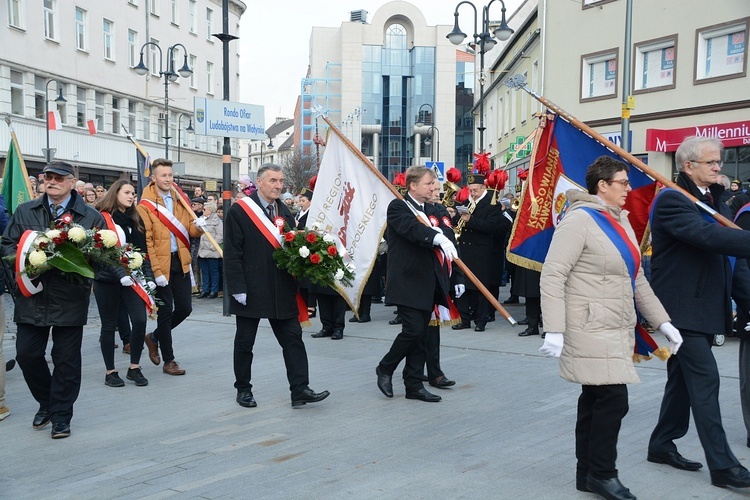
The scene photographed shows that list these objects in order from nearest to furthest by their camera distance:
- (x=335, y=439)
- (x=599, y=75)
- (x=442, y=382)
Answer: (x=335, y=439), (x=442, y=382), (x=599, y=75)

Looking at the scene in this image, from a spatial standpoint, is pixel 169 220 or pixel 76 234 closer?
pixel 76 234

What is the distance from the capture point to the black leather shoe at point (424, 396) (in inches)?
283

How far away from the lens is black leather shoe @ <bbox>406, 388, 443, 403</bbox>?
23.6 ft

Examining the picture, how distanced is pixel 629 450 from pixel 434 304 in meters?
2.28

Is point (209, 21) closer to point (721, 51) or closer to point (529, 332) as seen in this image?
point (721, 51)

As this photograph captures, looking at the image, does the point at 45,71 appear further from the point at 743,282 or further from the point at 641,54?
the point at 743,282

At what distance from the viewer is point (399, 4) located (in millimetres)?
92688

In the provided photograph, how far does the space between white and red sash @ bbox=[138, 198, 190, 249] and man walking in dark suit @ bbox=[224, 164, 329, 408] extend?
59.6 inches

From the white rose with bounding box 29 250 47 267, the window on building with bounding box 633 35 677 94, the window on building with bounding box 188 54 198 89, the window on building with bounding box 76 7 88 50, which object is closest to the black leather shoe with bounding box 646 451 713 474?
the white rose with bounding box 29 250 47 267

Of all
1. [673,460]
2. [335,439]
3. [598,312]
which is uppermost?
[598,312]

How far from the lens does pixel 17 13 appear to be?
33188mm

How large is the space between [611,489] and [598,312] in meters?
0.98

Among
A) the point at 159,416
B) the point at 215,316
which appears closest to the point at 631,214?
the point at 159,416

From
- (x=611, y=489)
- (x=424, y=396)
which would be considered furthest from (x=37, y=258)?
(x=611, y=489)
